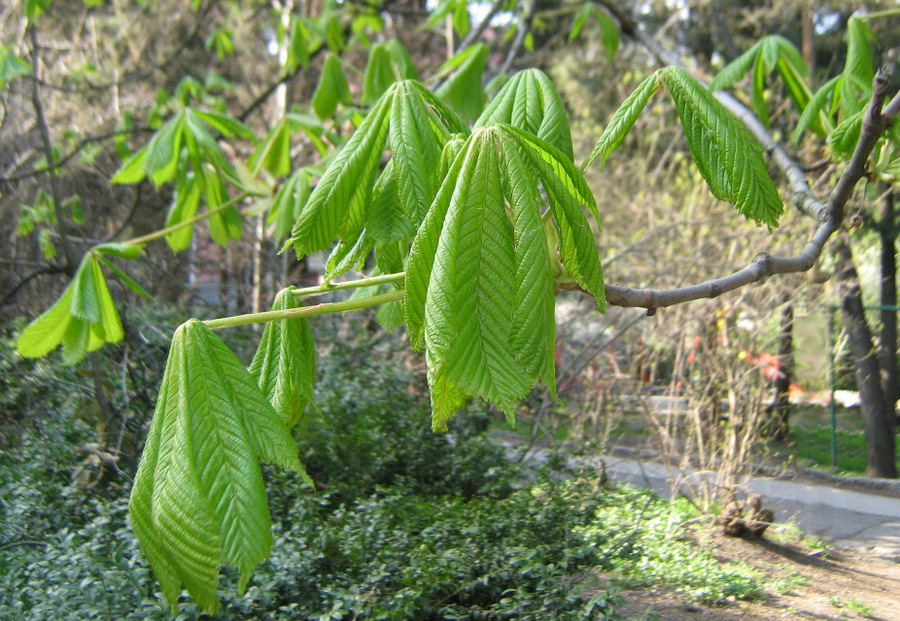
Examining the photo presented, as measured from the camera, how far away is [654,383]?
6305 millimetres

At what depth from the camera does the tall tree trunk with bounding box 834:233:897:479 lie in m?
5.00

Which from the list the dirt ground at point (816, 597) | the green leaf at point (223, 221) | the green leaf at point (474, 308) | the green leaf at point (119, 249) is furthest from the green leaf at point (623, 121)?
the dirt ground at point (816, 597)

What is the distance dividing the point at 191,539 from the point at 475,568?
8.69 feet

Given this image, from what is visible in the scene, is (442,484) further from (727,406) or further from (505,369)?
(505,369)

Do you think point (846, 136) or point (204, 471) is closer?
point (204, 471)

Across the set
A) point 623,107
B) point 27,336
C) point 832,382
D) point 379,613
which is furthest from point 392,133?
point 832,382

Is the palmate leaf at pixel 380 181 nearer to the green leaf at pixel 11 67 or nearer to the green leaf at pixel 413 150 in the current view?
the green leaf at pixel 413 150

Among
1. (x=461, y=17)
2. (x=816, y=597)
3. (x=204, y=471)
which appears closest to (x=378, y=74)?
(x=461, y=17)

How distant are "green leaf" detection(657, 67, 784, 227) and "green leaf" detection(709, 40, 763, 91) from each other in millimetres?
1317

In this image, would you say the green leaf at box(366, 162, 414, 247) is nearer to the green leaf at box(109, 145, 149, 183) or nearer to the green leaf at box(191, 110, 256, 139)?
the green leaf at box(191, 110, 256, 139)

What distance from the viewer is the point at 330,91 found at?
3.98m

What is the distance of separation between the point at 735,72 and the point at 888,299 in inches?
164

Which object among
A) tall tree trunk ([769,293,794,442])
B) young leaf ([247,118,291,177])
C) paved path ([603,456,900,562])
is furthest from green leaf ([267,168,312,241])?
tall tree trunk ([769,293,794,442])

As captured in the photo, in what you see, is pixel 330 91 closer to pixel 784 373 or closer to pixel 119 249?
pixel 119 249
